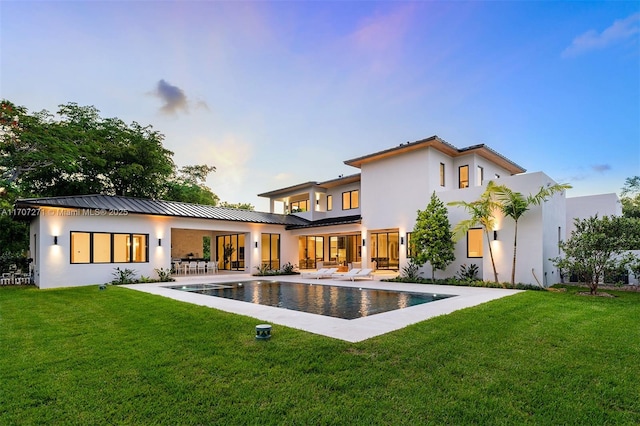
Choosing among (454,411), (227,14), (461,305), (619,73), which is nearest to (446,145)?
(619,73)

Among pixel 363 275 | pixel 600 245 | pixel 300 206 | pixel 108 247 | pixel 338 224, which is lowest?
pixel 363 275

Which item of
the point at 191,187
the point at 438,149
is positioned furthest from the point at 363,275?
the point at 191,187

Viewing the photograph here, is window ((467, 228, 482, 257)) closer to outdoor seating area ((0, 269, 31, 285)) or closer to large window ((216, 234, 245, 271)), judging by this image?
large window ((216, 234, 245, 271))

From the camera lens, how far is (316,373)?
14.3 feet

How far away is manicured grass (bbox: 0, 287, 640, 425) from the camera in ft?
11.1

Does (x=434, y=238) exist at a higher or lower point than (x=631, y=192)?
lower

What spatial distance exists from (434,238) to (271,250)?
1118 centimetres

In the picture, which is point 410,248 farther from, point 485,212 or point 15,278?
point 15,278

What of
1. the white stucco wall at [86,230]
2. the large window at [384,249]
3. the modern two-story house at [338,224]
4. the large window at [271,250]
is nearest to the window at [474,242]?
the modern two-story house at [338,224]

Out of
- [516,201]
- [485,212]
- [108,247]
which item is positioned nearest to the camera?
[516,201]

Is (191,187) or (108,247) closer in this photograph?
(108,247)

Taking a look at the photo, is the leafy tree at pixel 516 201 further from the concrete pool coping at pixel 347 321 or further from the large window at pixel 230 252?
the large window at pixel 230 252

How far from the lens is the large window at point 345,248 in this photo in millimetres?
25531

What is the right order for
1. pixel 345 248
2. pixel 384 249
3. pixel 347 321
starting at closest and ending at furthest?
pixel 347 321 → pixel 384 249 → pixel 345 248
